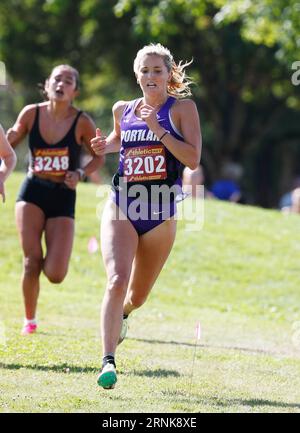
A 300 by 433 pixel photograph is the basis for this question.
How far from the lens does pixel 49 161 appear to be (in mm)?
8914

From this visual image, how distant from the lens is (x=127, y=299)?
24.3ft

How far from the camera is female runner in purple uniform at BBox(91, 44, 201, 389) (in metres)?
6.60

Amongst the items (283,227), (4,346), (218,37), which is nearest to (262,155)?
(218,37)

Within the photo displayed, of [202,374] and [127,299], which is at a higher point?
[127,299]

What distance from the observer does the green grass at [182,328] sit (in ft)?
20.6

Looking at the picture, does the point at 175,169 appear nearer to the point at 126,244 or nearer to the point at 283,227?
the point at 126,244

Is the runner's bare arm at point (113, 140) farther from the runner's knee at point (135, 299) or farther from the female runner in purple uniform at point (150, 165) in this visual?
the runner's knee at point (135, 299)

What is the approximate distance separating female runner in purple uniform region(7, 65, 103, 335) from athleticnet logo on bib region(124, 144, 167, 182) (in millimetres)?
2164

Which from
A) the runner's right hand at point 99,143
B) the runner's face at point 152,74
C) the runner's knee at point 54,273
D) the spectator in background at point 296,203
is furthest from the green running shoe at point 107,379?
the spectator in background at point 296,203

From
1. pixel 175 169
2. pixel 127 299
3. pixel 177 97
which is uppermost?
pixel 177 97

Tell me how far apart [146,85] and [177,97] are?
31 cm

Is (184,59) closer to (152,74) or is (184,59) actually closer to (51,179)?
(51,179)

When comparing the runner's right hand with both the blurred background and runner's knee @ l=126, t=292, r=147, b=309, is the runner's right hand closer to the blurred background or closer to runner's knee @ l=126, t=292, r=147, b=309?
runner's knee @ l=126, t=292, r=147, b=309

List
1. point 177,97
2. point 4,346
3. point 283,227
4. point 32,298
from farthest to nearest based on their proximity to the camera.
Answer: point 283,227 → point 32,298 → point 4,346 → point 177,97
